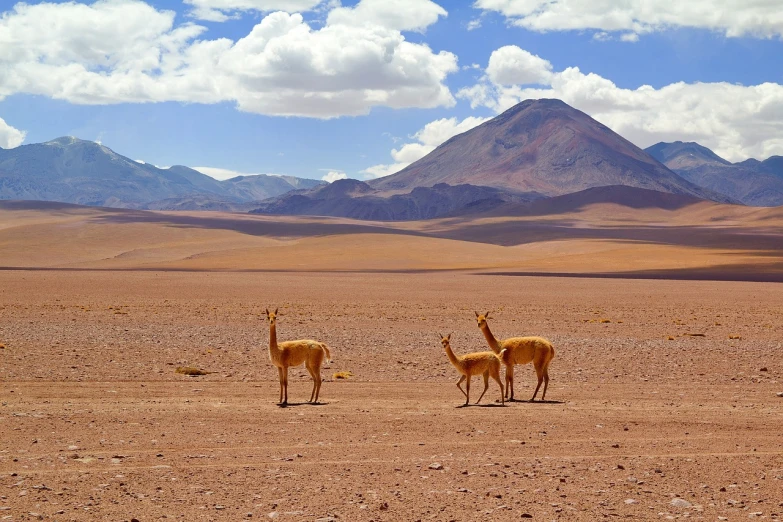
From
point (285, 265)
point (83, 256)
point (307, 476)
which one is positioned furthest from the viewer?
point (83, 256)

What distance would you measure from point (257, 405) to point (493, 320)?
17449 mm

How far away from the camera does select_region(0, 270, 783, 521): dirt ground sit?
7547 mm

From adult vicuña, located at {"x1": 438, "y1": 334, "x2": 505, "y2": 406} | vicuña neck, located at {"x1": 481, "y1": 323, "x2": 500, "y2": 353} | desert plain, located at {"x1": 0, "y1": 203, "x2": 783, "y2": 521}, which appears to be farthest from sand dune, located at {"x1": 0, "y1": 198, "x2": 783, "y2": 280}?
adult vicuña, located at {"x1": 438, "y1": 334, "x2": 505, "y2": 406}

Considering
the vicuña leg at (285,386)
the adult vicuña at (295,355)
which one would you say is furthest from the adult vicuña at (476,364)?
the vicuña leg at (285,386)

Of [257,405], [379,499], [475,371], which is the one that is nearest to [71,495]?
[379,499]

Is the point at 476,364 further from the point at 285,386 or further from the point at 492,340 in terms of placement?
the point at 285,386

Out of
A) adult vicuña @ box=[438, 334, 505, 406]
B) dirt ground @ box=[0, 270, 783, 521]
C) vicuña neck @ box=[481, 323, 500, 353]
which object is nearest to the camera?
dirt ground @ box=[0, 270, 783, 521]

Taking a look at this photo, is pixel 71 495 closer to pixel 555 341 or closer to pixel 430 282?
pixel 555 341

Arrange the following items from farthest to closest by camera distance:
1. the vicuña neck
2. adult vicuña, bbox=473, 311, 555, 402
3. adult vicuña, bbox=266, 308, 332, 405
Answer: the vicuña neck, adult vicuña, bbox=473, 311, 555, 402, adult vicuña, bbox=266, 308, 332, 405

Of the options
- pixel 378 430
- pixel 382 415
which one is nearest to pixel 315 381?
pixel 382 415

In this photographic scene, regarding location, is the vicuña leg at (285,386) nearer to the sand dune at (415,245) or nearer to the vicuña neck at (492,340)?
the vicuña neck at (492,340)

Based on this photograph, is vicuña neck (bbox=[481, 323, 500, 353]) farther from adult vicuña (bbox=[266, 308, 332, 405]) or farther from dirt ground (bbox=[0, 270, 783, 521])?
adult vicuña (bbox=[266, 308, 332, 405])

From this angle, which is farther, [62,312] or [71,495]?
[62,312]

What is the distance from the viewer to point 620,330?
1033 inches
